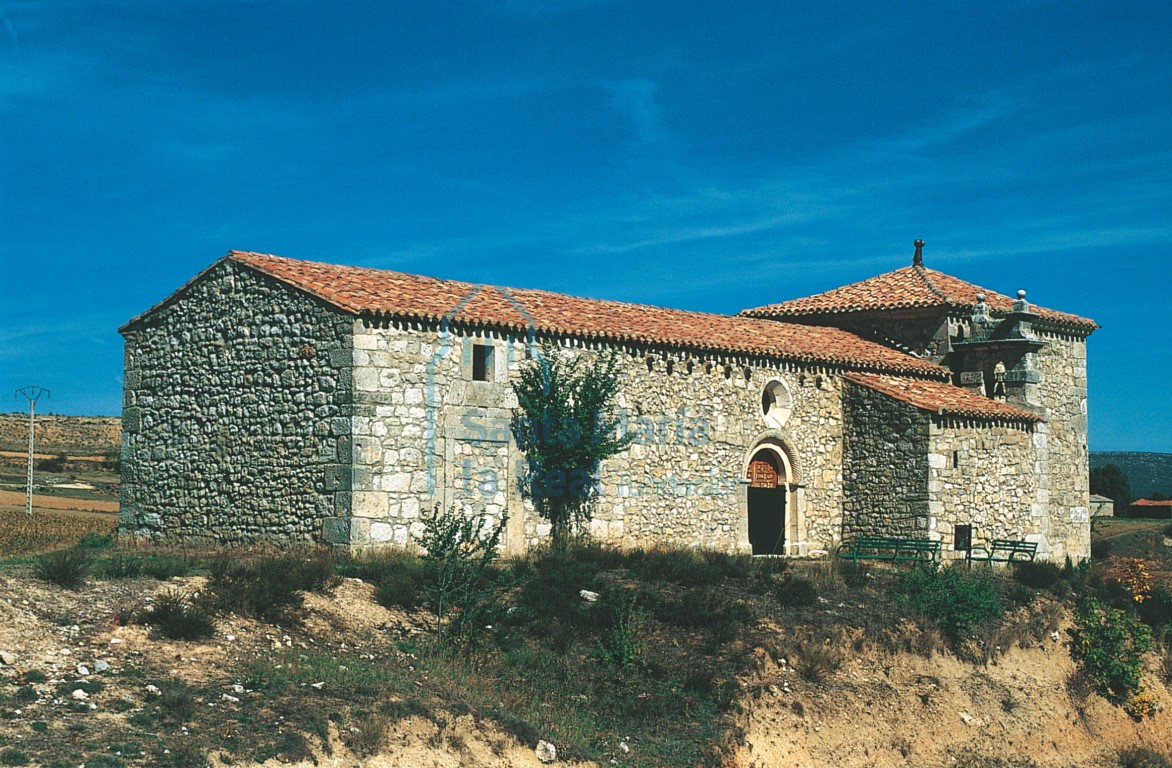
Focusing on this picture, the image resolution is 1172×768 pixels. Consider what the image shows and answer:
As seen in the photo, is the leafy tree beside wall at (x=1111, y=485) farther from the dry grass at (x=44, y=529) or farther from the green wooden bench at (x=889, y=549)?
the dry grass at (x=44, y=529)

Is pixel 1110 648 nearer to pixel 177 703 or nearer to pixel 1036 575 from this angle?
pixel 1036 575

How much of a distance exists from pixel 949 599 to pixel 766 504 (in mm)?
6174

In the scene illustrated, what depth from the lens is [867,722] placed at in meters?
20.0

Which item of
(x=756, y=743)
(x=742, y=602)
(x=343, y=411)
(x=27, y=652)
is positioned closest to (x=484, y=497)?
(x=343, y=411)

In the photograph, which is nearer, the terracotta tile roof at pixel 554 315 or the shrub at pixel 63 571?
the shrub at pixel 63 571

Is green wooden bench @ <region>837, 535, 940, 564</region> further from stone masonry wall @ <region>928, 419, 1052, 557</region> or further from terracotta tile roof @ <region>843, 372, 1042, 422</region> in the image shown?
terracotta tile roof @ <region>843, 372, 1042, 422</region>

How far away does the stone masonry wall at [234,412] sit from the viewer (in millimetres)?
22234

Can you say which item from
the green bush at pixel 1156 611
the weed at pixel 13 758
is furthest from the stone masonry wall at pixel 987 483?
the weed at pixel 13 758

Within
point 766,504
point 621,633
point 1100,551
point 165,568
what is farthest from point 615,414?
point 1100,551

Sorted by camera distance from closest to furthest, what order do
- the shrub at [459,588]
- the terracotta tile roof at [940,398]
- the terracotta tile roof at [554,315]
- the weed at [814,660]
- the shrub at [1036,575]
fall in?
1. the shrub at [459,588]
2. the weed at [814,660]
3. the terracotta tile roof at [554,315]
4. the shrub at [1036,575]
5. the terracotta tile roof at [940,398]

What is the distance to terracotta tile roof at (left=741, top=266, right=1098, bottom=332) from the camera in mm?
32688

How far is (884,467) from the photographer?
2877 centimetres

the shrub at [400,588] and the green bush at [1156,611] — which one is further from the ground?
the shrub at [400,588]

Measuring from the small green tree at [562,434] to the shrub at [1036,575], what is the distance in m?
8.87
